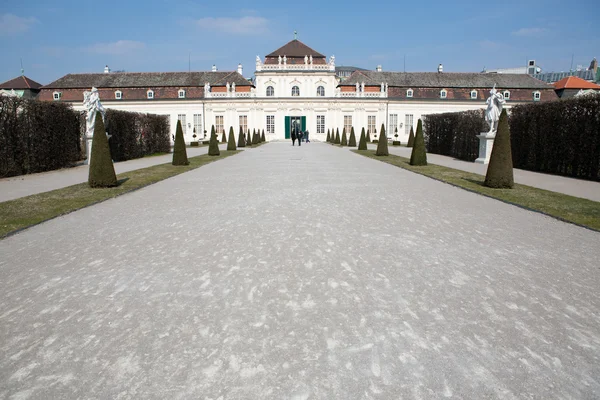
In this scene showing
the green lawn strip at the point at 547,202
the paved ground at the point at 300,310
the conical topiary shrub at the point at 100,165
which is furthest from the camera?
the conical topiary shrub at the point at 100,165

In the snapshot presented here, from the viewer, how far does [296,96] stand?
49.9 meters

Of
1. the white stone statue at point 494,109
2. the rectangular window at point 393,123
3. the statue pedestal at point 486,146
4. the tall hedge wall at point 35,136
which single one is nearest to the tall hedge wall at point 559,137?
the white stone statue at point 494,109

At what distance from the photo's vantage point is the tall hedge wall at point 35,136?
529 inches

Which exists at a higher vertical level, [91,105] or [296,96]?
[296,96]

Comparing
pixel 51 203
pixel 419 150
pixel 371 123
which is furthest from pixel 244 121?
pixel 51 203

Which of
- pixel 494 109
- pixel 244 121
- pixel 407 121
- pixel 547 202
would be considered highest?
pixel 244 121

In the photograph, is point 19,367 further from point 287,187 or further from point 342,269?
point 287,187

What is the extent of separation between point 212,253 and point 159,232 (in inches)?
55.4

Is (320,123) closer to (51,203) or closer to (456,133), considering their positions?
(456,133)

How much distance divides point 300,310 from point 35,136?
15037 millimetres

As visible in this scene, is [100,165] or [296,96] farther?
[296,96]

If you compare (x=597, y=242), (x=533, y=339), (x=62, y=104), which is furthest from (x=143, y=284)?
(x=62, y=104)

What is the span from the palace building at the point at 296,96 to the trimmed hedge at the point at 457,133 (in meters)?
21.4

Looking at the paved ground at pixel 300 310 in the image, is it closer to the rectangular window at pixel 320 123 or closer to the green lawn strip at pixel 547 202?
the green lawn strip at pixel 547 202
